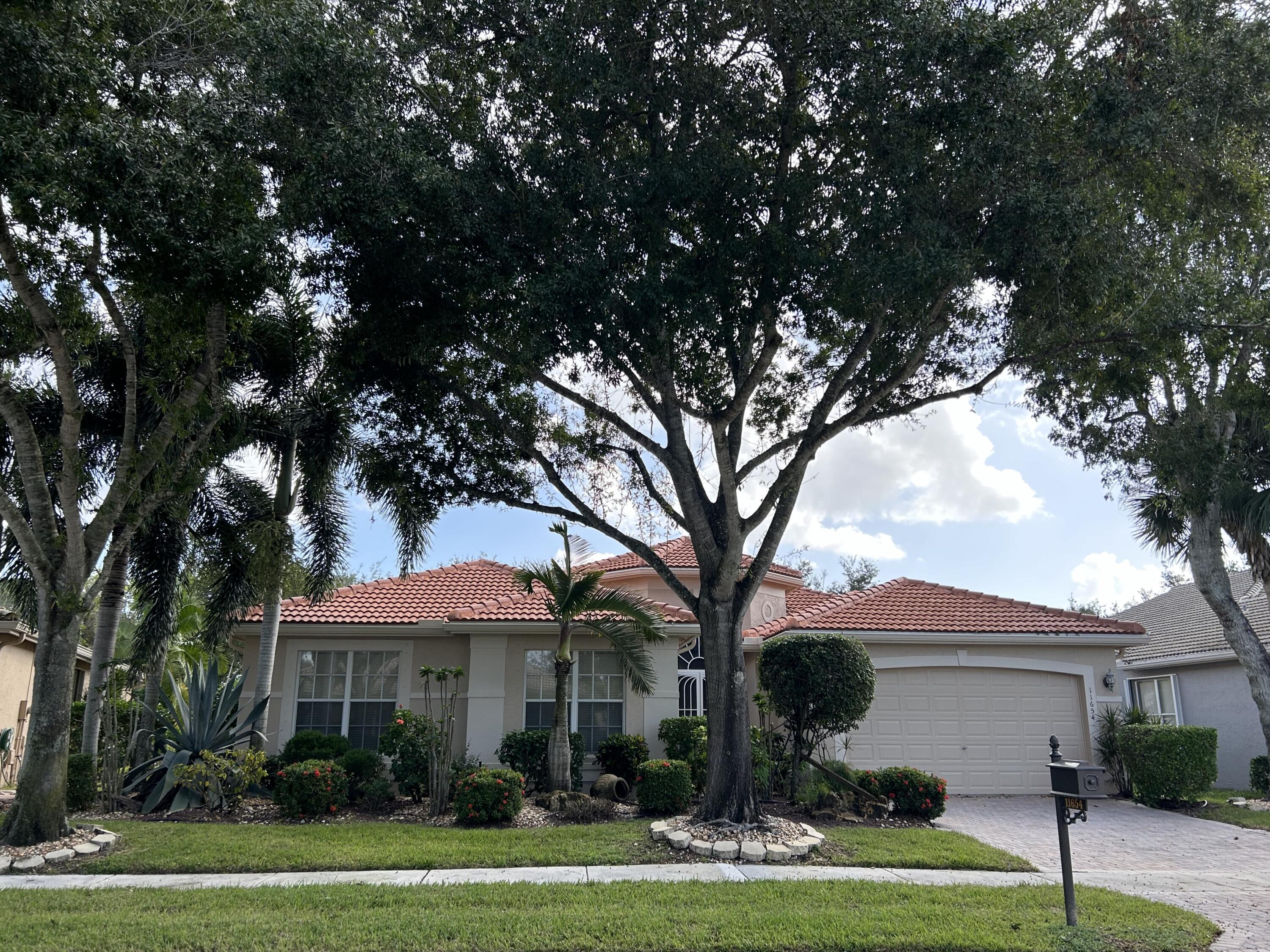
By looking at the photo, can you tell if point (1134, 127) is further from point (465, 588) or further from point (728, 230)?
point (465, 588)

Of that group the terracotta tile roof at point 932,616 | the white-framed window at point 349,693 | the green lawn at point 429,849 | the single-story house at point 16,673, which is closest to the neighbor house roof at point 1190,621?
the terracotta tile roof at point 932,616

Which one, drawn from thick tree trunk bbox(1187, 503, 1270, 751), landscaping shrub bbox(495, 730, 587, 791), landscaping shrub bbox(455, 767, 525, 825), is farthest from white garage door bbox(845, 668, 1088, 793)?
landscaping shrub bbox(455, 767, 525, 825)

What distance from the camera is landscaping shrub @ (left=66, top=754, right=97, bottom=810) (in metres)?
12.0

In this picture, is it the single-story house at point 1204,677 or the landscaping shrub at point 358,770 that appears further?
the single-story house at point 1204,677

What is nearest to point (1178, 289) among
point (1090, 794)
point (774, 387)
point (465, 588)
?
point (774, 387)

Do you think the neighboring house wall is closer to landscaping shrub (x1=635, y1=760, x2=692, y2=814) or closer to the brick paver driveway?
the brick paver driveway

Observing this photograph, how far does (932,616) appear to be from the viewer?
1723 centimetres

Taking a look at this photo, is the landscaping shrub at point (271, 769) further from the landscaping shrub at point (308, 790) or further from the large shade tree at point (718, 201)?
the large shade tree at point (718, 201)

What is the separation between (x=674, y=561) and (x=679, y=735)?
16.8 ft

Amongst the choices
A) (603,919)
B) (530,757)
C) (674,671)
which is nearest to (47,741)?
(530,757)

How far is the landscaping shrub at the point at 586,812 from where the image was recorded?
11805 millimetres

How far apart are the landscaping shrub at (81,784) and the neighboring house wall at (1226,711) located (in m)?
21.3

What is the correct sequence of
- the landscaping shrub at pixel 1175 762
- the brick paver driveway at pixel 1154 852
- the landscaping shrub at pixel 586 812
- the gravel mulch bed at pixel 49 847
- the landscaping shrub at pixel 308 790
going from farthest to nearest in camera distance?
the landscaping shrub at pixel 1175 762
the landscaping shrub at pixel 586 812
the landscaping shrub at pixel 308 790
the gravel mulch bed at pixel 49 847
the brick paver driveway at pixel 1154 852

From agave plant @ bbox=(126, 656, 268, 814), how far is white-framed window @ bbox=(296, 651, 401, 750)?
84.5 inches
